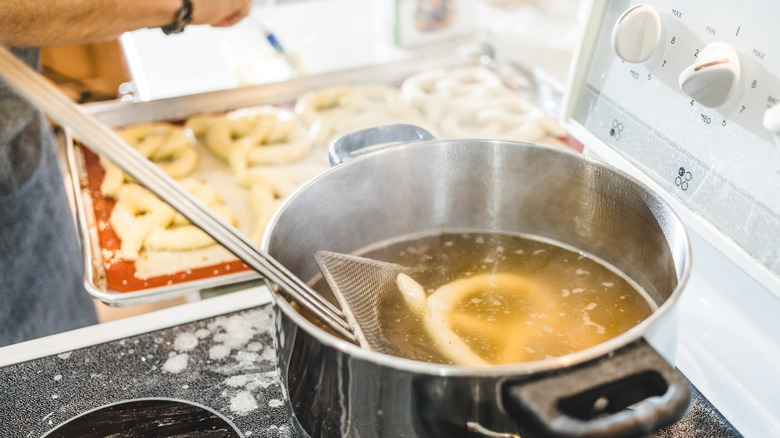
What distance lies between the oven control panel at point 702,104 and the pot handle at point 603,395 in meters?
0.17

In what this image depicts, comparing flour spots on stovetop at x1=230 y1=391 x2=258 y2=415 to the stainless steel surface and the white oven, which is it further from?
the white oven

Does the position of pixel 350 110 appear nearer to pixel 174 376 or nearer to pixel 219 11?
pixel 219 11

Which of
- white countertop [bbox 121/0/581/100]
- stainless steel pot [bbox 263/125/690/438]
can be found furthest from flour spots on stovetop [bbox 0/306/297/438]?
white countertop [bbox 121/0/581/100]

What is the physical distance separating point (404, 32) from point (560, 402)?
144 cm

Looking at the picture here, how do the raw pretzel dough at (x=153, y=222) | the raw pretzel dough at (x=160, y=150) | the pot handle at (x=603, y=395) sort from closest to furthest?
the pot handle at (x=603, y=395)
the raw pretzel dough at (x=153, y=222)
the raw pretzel dough at (x=160, y=150)

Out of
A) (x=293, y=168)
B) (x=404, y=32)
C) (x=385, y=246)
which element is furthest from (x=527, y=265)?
(x=404, y=32)

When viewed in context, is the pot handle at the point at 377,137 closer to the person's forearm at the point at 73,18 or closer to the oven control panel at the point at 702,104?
the oven control panel at the point at 702,104

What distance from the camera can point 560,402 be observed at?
0.32 meters

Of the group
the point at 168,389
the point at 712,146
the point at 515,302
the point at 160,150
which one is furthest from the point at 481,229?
the point at 160,150

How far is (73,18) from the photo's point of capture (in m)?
0.78

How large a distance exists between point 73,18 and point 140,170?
56 centimetres

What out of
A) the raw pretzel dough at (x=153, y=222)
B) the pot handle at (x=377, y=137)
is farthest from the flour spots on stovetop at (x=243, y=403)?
the raw pretzel dough at (x=153, y=222)

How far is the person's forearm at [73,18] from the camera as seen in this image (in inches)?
29.1

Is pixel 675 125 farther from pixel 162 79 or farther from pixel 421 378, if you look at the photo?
pixel 162 79
